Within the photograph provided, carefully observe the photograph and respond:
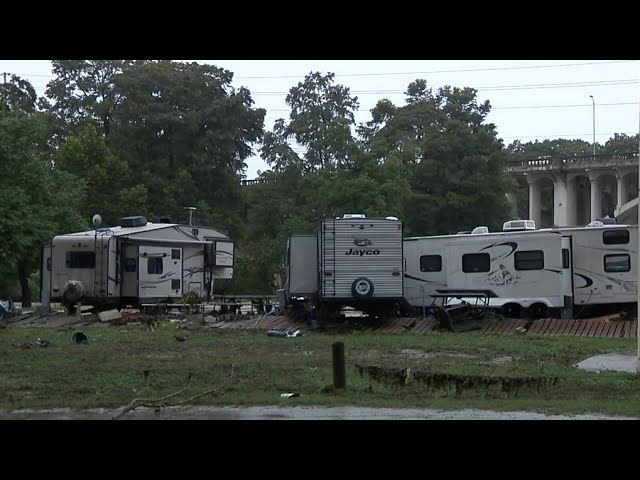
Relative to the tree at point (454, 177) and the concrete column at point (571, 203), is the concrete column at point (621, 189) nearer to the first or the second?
the concrete column at point (571, 203)

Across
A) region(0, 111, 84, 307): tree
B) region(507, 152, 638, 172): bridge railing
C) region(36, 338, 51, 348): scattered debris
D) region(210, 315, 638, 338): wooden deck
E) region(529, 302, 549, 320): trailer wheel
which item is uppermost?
region(507, 152, 638, 172): bridge railing

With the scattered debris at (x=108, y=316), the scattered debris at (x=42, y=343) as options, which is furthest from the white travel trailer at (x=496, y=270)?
the scattered debris at (x=42, y=343)

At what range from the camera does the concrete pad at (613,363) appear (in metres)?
15.6

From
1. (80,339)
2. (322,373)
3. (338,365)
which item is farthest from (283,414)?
(80,339)

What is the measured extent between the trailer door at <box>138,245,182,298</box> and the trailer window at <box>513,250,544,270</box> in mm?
11931

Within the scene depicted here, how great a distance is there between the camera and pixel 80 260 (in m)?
29.6

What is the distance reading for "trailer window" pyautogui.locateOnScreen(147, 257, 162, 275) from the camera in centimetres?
3019

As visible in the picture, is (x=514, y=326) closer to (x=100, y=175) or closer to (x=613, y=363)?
(x=613, y=363)

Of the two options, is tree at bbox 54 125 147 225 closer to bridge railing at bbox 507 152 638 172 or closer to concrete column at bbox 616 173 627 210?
bridge railing at bbox 507 152 638 172

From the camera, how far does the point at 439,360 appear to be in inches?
682

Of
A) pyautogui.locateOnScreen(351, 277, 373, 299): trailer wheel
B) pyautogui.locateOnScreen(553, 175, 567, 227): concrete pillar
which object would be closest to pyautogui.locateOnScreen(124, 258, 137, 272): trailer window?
pyautogui.locateOnScreen(351, 277, 373, 299): trailer wheel

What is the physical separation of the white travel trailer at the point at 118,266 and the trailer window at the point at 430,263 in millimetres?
8884

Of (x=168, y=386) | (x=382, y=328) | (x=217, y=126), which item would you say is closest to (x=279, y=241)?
(x=217, y=126)
